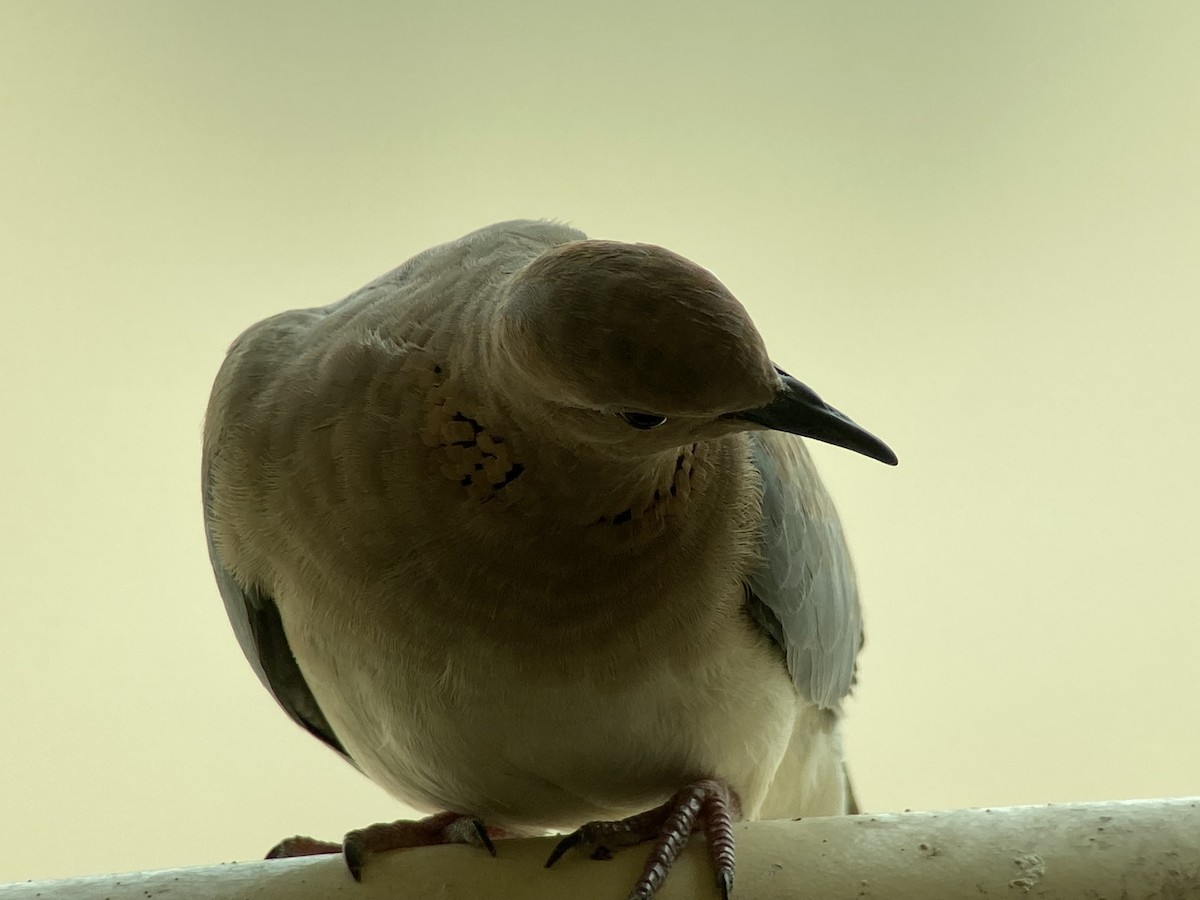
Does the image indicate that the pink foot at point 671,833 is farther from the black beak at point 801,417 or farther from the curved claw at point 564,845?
the black beak at point 801,417

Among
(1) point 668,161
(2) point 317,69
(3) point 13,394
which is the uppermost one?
(2) point 317,69

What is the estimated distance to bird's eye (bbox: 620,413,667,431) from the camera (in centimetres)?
107

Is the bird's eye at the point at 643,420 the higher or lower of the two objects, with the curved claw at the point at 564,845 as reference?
higher

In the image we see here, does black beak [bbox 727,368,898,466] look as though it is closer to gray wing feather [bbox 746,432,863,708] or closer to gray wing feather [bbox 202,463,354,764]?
gray wing feather [bbox 746,432,863,708]

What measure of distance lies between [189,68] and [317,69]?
0.71 ft

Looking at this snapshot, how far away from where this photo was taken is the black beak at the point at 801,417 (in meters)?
1.07

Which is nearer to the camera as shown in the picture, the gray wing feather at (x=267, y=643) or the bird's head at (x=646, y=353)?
the bird's head at (x=646, y=353)

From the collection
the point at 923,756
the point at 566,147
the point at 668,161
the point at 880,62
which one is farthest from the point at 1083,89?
the point at 923,756

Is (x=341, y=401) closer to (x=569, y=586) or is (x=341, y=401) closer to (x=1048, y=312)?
(x=569, y=586)

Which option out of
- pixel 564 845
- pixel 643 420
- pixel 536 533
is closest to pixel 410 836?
pixel 564 845

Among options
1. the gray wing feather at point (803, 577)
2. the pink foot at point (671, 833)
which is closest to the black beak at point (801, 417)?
the gray wing feather at point (803, 577)

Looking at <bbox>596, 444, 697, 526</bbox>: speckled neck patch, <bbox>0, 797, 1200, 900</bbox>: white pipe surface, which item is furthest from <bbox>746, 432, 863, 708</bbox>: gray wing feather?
<bbox>0, 797, 1200, 900</bbox>: white pipe surface

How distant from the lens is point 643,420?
1077mm

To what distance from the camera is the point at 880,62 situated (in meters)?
2.32
